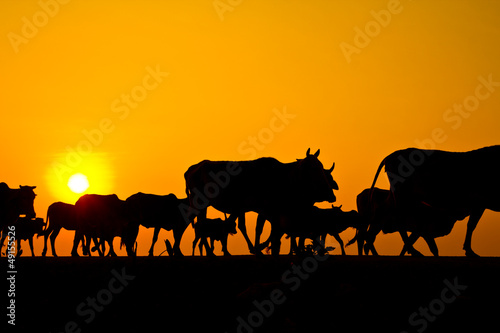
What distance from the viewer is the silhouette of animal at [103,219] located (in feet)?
86.7

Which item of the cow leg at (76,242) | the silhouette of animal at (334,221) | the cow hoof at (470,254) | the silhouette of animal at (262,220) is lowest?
the cow hoof at (470,254)

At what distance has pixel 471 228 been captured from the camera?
15711 mm

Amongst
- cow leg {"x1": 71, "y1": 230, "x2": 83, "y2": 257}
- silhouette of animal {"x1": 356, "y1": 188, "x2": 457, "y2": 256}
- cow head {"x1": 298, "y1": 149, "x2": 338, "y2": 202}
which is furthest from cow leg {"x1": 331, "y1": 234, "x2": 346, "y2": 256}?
cow leg {"x1": 71, "y1": 230, "x2": 83, "y2": 257}

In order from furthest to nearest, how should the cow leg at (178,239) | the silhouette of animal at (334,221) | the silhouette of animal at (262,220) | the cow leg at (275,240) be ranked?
the silhouette of animal at (334,221) < the cow leg at (178,239) < the silhouette of animal at (262,220) < the cow leg at (275,240)

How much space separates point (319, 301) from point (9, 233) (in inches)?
669

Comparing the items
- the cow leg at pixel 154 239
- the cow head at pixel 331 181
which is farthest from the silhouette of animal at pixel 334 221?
the cow head at pixel 331 181

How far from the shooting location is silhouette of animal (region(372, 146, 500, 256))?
15.8m

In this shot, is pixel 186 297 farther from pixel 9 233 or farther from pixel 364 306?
pixel 9 233

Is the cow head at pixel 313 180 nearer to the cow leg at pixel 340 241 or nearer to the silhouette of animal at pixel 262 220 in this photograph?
the silhouette of animal at pixel 262 220

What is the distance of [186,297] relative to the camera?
34.1ft

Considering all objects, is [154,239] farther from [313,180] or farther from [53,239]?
[313,180]

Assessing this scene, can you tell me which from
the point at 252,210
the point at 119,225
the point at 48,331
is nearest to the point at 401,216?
the point at 252,210

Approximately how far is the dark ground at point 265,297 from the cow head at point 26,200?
9.29m

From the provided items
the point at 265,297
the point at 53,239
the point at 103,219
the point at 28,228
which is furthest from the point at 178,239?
the point at 265,297
